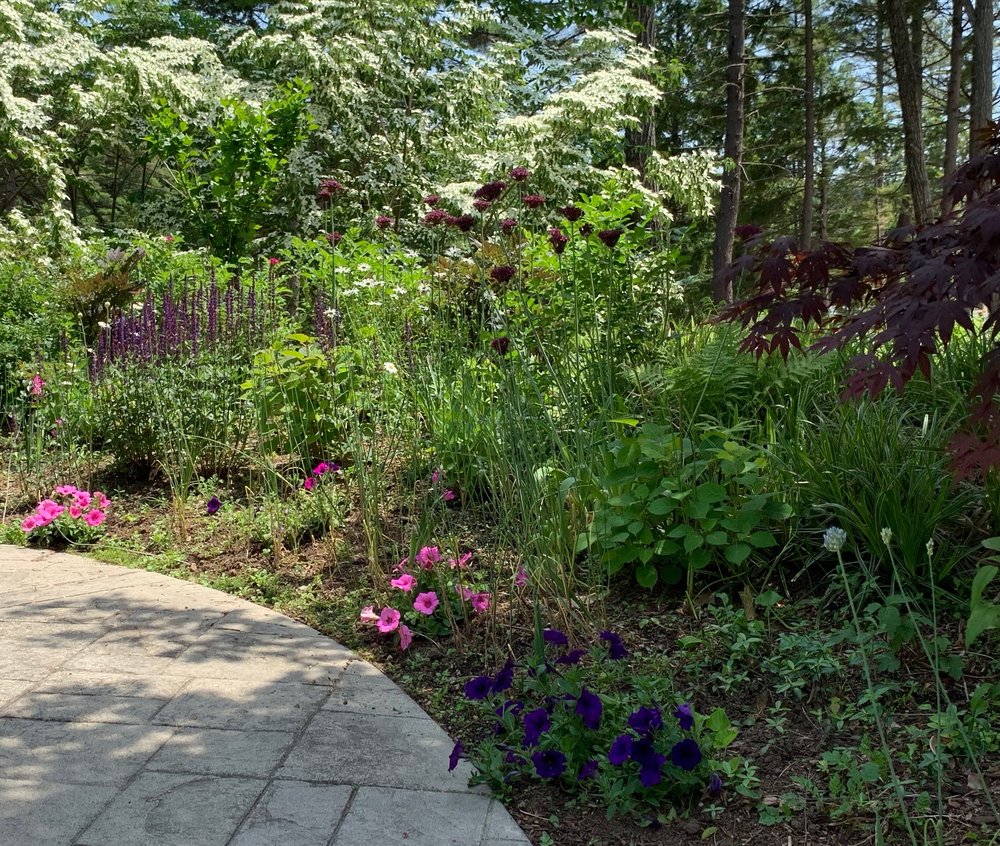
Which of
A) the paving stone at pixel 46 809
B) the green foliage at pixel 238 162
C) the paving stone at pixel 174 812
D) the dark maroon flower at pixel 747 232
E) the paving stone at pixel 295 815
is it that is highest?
the green foliage at pixel 238 162

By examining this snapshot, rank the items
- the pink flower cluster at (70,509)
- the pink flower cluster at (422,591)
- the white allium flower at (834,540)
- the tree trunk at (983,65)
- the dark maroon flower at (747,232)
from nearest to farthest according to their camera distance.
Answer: the white allium flower at (834,540)
the dark maroon flower at (747,232)
the pink flower cluster at (422,591)
the pink flower cluster at (70,509)
the tree trunk at (983,65)

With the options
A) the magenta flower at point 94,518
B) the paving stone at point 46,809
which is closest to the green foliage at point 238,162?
the magenta flower at point 94,518

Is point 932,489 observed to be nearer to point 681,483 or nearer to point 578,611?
point 681,483

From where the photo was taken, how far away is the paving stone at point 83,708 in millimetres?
2178

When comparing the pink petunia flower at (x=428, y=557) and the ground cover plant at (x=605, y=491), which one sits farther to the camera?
the pink petunia flower at (x=428, y=557)

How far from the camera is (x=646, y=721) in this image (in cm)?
182

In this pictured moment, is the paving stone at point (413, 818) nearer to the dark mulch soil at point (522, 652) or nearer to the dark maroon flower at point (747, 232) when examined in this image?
the dark mulch soil at point (522, 652)

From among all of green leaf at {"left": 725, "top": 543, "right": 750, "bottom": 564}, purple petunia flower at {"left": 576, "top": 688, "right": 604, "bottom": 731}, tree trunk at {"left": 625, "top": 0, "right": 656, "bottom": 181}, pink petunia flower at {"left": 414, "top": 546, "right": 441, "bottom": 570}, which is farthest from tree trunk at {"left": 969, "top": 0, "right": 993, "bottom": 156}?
purple petunia flower at {"left": 576, "top": 688, "right": 604, "bottom": 731}

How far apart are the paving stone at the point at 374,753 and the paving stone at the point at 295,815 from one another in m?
0.05

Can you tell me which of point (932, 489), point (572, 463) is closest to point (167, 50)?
point (572, 463)

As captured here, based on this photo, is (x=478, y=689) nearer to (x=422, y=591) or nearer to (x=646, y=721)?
(x=646, y=721)

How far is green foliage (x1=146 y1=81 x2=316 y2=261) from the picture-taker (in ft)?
29.6

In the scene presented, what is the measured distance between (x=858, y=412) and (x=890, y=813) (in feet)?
4.89

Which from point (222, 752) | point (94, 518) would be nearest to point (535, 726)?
point (222, 752)
